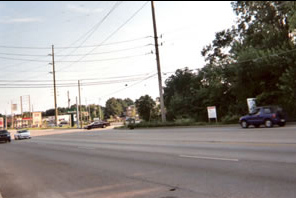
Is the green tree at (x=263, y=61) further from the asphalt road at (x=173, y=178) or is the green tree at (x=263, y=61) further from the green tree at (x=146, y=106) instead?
the green tree at (x=146, y=106)

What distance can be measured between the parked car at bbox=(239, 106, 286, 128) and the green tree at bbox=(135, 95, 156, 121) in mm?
38031

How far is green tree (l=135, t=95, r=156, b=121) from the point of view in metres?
59.7

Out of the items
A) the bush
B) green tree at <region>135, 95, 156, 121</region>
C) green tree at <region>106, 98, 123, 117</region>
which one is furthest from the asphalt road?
green tree at <region>106, 98, 123, 117</region>

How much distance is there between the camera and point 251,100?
2691 cm

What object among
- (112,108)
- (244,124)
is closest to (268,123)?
(244,124)

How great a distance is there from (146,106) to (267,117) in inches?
1566

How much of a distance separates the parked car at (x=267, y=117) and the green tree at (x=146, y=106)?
3803cm

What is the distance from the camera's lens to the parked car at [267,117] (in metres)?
21.1

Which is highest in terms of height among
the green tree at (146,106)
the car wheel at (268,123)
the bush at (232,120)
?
the green tree at (146,106)

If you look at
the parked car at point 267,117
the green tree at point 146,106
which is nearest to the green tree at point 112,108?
the green tree at point 146,106

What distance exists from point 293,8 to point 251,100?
1059 centimetres

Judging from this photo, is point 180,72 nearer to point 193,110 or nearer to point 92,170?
point 193,110

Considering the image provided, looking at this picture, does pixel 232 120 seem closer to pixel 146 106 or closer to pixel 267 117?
pixel 267 117

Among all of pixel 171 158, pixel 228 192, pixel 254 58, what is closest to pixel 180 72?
pixel 254 58
